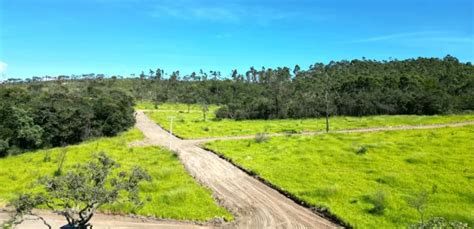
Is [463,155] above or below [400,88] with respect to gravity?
below

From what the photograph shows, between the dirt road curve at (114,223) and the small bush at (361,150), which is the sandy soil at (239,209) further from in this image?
the small bush at (361,150)

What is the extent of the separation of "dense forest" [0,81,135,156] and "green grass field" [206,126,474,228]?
78.3 ft

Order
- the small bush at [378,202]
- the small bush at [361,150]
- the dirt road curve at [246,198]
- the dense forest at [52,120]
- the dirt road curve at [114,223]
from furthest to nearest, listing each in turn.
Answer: the dense forest at [52,120], the small bush at [361,150], the small bush at [378,202], the dirt road curve at [114,223], the dirt road curve at [246,198]

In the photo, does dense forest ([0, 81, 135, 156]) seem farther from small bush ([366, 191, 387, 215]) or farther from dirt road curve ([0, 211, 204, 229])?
small bush ([366, 191, 387, 215])

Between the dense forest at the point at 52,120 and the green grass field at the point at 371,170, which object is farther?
the dense forest at the point at 52,120

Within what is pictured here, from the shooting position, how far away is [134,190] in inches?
688

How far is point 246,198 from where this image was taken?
26.5m

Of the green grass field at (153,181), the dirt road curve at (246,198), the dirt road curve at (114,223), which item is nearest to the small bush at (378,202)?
the dirt road curve at (246,198)

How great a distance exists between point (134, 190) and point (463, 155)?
3344 centimetres

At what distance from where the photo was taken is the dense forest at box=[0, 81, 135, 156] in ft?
172

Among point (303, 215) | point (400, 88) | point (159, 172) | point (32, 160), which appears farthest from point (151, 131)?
point (400, 88)

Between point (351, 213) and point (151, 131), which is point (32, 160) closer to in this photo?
point (151, 131)

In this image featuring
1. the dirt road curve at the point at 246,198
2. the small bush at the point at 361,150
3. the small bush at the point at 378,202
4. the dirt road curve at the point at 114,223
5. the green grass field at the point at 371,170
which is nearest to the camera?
the dirt road curve at the point at 246,198

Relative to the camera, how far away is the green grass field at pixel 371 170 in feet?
75.3
